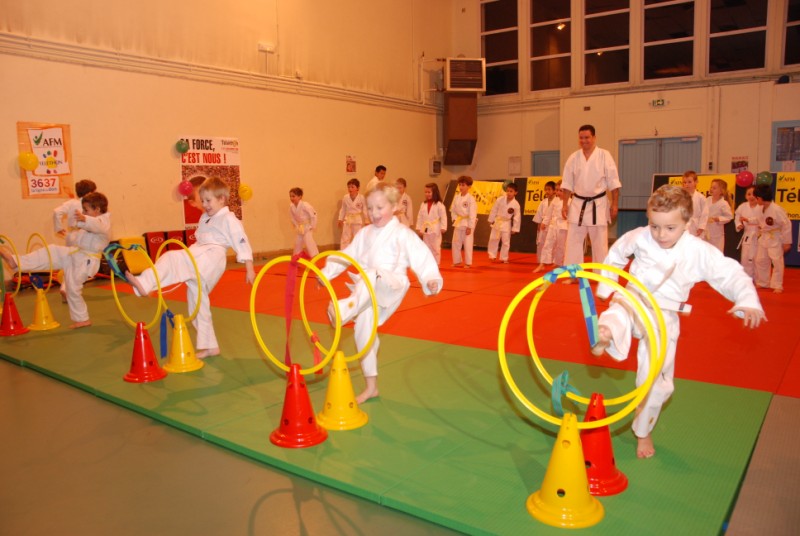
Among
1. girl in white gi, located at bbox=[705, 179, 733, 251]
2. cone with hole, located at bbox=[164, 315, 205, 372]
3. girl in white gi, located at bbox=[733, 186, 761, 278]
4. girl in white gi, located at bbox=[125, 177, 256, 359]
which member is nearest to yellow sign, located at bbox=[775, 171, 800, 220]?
girl in white gi, located at bbox=[705, 179, 733, 251]

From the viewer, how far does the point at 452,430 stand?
3.80m

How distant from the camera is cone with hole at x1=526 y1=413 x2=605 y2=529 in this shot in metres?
2.73

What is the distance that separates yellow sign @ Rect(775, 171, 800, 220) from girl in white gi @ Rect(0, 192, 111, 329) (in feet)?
37.9

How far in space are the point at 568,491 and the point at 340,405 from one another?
162 cm

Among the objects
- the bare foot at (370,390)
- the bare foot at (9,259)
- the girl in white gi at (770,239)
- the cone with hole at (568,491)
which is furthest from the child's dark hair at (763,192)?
the bare foot at (9,259)

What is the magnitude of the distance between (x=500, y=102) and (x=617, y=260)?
1551 centimetres

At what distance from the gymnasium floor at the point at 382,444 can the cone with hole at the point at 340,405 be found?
112 mm

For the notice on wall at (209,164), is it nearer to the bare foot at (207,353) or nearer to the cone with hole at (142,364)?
the bare foot at (207,353)

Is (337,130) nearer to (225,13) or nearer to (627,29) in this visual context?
(225,13)

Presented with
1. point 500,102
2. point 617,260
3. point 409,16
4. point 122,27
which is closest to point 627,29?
point 500,102

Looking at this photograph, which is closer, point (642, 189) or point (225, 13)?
point (225, 13)

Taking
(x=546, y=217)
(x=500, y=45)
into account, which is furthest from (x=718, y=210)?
(x=500, y=45)

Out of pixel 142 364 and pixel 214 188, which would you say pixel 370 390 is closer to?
pixel 142 364

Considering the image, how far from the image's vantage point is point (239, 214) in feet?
43.7
